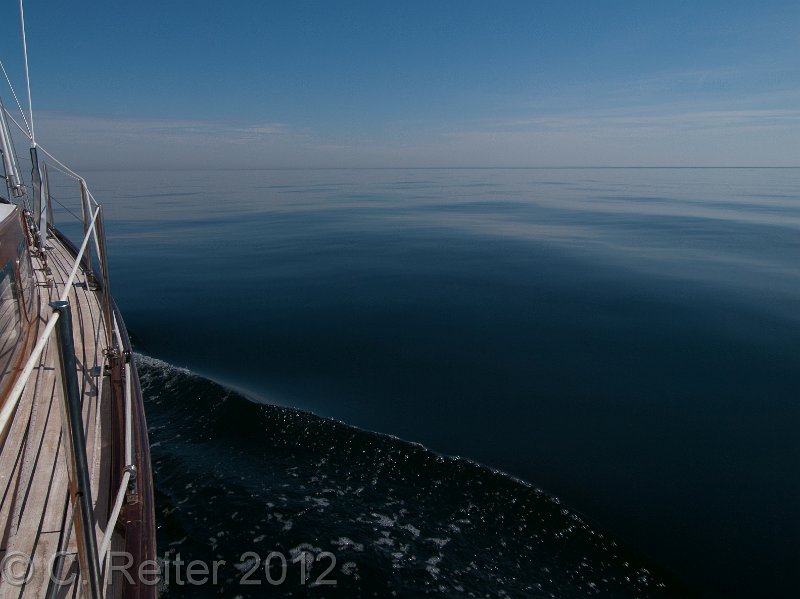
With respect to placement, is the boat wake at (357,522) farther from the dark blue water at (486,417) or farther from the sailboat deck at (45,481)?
the sailboat deck at (45,481)

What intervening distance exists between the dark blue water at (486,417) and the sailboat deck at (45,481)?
47.6 inches

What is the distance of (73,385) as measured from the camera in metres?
1.71

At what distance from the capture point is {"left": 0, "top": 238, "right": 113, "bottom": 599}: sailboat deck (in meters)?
2.79

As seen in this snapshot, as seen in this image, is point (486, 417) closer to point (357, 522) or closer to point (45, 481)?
point (357, 522)

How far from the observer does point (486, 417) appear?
689cm

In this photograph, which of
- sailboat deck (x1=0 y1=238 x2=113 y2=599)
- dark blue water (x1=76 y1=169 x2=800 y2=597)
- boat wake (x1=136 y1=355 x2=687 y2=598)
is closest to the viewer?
sailboat deck (x1=0 y1=238 x2=113 y2=599)

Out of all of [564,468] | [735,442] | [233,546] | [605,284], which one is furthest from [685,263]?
[233,546]

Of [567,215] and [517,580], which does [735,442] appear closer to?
[517,580]

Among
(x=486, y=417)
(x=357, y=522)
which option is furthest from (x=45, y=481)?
(x=486, y=417)

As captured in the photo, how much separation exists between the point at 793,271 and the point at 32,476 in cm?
1938

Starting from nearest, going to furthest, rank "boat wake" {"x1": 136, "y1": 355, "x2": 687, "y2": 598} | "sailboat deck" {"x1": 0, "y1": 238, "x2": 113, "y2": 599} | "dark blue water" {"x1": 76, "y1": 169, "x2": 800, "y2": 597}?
"sailboat deck" {"x1": 0, "y1": 238, "x2": 113, "y2": 599} → "boat wake" {"x1": 136, "y1": 355, "x2": 687, "y2": 598} → "dark blue water" {"x1": 76, "y1": 169, "x2": 800, "y2": 597}

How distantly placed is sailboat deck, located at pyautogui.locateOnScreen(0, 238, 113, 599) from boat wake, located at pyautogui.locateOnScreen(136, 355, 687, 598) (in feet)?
3.71

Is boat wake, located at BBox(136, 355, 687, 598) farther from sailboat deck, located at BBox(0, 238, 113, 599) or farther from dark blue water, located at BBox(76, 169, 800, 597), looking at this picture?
sailboat deck, located at BBox(0, 238, 113, 599)

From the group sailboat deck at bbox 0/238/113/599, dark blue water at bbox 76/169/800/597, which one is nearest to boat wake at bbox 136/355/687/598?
dark blue water at bbox 76/169/800/597
